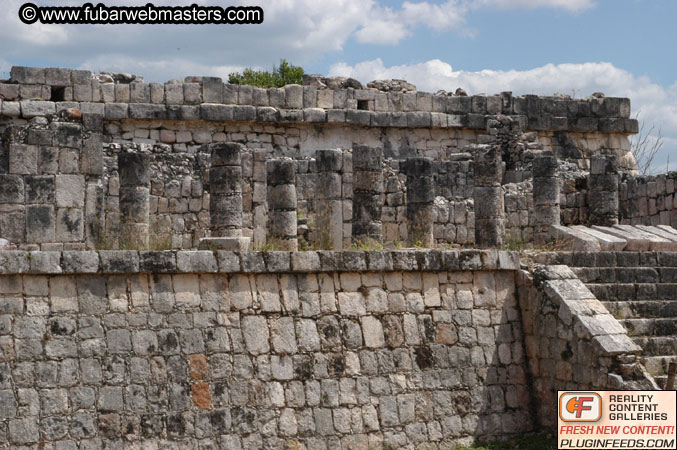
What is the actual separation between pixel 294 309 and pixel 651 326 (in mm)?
4416

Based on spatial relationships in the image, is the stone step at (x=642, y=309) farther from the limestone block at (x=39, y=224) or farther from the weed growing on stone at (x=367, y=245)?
the limestone block at (x=39, y=224)

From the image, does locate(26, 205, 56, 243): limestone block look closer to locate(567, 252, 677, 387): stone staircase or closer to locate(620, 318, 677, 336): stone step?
locate(567, 252, 677, 387): stone staircase

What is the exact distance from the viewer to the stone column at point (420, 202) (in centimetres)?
1291

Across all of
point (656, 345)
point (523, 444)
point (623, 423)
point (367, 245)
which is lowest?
point (523, 444)

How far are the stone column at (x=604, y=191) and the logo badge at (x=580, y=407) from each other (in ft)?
18.5

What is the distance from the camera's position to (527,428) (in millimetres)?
11414

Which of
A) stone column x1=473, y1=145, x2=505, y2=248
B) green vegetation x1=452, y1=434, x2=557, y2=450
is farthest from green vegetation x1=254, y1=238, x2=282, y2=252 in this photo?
stone column x1=473, y1=145, x2=505, y2=248

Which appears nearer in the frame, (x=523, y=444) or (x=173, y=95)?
(x=523, y=444)

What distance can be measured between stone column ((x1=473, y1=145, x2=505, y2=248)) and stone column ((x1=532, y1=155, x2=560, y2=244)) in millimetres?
1207

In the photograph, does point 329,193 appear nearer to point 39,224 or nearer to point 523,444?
point 39,224

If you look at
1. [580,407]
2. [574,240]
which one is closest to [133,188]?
[580,407]

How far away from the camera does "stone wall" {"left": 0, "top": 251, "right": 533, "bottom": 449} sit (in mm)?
9289

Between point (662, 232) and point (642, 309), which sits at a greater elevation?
point (662, 232)

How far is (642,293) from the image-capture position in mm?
11992
